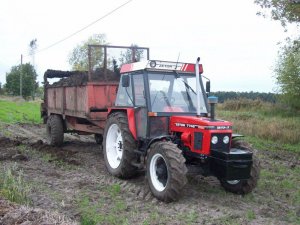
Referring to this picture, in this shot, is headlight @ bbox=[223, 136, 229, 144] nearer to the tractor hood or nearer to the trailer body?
the tractor hood

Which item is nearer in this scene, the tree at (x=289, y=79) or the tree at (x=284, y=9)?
the tree at (x=284, y=9)

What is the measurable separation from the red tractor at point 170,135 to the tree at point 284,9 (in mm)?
6046

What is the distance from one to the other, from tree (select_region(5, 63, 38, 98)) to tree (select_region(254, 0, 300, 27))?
5766 cm

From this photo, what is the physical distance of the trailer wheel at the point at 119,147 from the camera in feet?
27.0

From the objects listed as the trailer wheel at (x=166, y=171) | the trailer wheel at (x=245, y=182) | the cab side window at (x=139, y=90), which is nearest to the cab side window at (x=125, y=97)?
the cab side window at (x=139, y=90)

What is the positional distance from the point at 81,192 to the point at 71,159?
316cm

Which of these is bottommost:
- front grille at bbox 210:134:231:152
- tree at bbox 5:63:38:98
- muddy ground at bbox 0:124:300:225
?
muddy ground at bbox 0:124:300:225

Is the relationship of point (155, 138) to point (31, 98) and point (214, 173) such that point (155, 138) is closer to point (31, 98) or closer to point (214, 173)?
point (214, 173)

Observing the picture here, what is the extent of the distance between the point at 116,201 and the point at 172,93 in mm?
2268

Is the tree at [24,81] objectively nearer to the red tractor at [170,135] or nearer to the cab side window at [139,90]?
the red tractor at [170,135]

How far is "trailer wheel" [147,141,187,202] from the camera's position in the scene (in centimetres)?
673

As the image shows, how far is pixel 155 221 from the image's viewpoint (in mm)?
5980

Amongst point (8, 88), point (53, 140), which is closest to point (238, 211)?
point (53, 140)

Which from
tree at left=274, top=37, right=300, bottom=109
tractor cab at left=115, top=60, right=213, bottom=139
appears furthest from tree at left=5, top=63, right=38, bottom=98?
tractor cab at left=115, top=60, right=213, bottom=139
